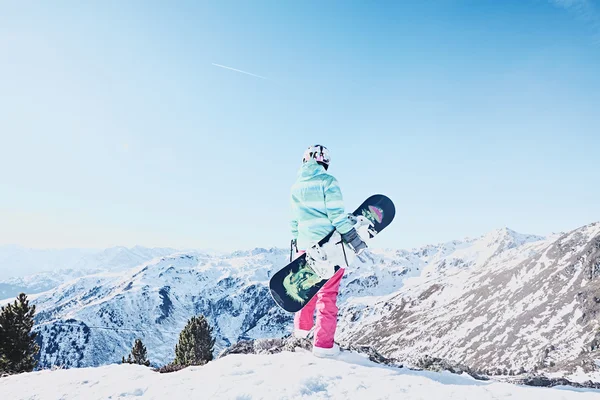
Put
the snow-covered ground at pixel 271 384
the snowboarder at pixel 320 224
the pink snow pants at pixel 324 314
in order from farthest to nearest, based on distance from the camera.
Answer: the snowboarder at pixel 320 224 < the pink snow pants at pixel 324 314 < the snow-covered ground at pixel 271 384

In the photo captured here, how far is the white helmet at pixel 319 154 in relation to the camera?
910 centimetres

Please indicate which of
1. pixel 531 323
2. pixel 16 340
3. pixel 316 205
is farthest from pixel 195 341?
pixel 531 323

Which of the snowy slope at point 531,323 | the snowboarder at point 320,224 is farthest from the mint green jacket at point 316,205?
the snowy slope at point 531,323

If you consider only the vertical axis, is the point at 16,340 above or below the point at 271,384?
below

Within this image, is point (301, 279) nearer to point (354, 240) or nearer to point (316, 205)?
point (354, 240)

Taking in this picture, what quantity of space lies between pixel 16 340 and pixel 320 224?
114 ft

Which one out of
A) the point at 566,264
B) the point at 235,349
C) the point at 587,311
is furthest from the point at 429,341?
the point at 235,349

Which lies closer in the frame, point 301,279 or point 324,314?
point 324,314

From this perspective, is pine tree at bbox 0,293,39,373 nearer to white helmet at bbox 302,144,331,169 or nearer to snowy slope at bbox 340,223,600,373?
white helmet at bbox 302,144,331,169

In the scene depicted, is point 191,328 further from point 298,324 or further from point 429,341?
point 429,341

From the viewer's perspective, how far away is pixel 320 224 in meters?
8.73

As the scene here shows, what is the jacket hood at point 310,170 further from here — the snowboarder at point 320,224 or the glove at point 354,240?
the glove at point 354,240

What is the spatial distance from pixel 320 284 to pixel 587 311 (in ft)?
533

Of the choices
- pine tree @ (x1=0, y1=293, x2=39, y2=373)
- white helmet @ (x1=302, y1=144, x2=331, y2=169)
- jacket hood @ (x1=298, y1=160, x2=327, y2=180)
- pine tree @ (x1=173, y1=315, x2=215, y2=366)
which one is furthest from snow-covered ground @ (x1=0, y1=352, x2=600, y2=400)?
pine tree @ (x1=173, y1=315, x2=215, y2=366)
